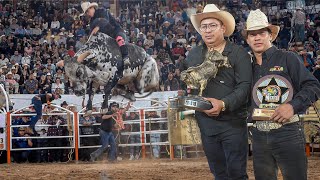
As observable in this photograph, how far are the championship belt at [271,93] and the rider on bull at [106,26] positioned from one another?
4525 mm

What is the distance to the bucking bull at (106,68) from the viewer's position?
779 centimetres

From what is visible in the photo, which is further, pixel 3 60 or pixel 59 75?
pixel 3 60

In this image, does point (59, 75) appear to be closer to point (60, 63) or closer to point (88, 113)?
point (60, 63)

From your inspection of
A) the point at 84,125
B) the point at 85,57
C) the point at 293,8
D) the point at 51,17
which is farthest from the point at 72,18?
the point at 293,8

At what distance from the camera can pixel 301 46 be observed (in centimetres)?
1256

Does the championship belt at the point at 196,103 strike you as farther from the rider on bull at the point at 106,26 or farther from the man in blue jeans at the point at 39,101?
the man in blue jeans at the point at 39,101

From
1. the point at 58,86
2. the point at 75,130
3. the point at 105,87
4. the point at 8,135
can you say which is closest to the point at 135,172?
the point at 105,87

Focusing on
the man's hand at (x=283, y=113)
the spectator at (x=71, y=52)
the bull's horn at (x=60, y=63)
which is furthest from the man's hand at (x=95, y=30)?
the man's hand at (x=283, y=113)

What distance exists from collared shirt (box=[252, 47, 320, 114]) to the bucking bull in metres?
4.29

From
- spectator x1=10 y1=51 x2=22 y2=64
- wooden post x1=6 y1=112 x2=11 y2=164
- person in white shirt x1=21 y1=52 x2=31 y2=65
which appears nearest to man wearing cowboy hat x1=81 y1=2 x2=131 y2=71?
person in white shirt x1=21 y1=52 x2=31 y2=65

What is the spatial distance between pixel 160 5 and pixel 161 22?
48 cm

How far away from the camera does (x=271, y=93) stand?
11.7 ft

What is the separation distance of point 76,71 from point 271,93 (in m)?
4.82

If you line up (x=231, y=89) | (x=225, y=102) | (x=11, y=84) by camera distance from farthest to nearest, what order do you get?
(x=11, y=84)
(x=231, y=89)
(x=225, y=102)
